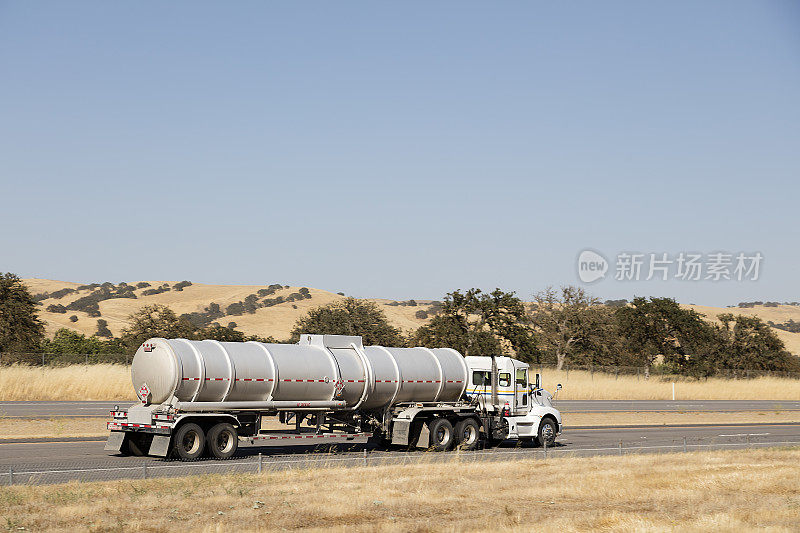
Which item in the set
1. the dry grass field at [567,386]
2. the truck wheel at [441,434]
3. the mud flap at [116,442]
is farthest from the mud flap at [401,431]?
the dry grass field at [567,386]

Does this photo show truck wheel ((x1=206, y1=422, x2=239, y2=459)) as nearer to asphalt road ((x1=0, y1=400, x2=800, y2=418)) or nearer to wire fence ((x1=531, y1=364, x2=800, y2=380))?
asphalt road ((x1=0, y1=400, x2=800, y2=418))

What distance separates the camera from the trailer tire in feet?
100

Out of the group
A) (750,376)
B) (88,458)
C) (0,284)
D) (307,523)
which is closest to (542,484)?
(307,523)

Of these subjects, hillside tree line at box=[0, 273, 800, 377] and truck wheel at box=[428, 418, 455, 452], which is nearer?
truck wheel at box=[428, 418, 455, 452]

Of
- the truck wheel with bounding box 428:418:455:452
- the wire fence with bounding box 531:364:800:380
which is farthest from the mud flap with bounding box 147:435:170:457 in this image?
the wire fence with bounding box 531:364:800:380

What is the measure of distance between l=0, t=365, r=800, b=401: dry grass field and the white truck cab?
23.5 metres

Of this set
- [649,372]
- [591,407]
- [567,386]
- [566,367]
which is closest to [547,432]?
[591,407]

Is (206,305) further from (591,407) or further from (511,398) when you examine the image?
(511,398)

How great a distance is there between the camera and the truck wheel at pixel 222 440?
23812 mm

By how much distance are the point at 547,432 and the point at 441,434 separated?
4550 millimetres

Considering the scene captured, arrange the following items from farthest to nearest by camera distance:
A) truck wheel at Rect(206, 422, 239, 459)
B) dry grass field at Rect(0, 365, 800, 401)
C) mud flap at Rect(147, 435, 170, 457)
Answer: dry grass field at Rect(0, 365, 800, 401)
truck wheel at Rect(206, 422, 239, 459)
mud flap at Rect(147, 435, 170, 457)

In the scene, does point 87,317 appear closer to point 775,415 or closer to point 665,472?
point 775,415

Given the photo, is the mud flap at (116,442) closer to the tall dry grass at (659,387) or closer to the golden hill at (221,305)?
the tall dry grass at (659,387)

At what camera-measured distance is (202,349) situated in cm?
2422
